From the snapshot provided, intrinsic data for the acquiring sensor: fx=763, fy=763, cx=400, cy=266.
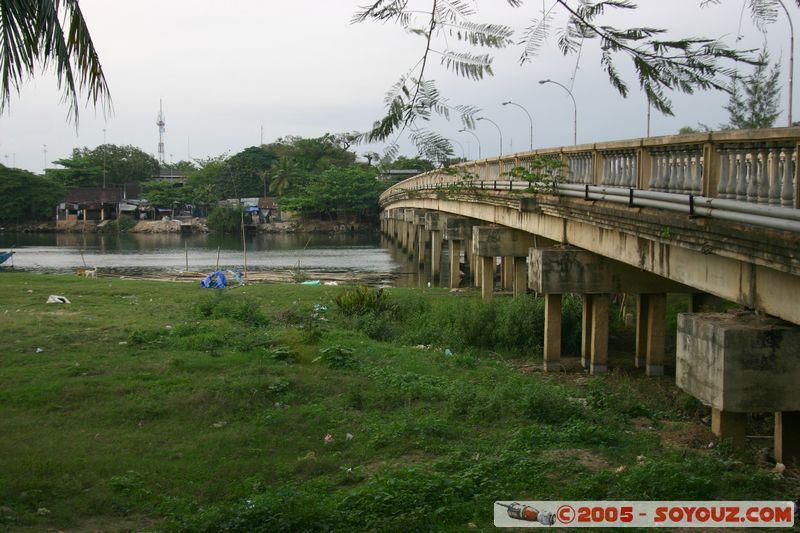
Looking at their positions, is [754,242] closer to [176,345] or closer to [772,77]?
[772,77]

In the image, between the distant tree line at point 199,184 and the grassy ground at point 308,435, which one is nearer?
the grassy ground at point 308,435

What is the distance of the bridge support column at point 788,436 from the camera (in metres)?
8.07

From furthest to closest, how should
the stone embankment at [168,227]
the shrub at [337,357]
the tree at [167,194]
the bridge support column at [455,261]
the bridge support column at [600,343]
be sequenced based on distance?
1. the tree at [167,194]
2. the stone embankment at [168,227]
3. the bridge support column at [455,261]
4. the bridge support column at [600,343]
5. the shrub at [337,357]

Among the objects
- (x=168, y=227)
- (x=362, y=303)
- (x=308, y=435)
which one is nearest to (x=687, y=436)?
(x=308, y=435)

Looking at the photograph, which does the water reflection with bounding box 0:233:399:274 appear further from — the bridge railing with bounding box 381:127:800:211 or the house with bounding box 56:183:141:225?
the bridge railing with bounding box 381:127:800:211

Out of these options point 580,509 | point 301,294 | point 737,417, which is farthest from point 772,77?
point 301,294

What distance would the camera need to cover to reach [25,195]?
8631 centimetres

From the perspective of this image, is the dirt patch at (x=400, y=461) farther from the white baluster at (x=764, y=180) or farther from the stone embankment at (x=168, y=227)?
the stone embankment at (x=168, y=227)

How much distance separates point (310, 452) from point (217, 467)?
40.5 inches

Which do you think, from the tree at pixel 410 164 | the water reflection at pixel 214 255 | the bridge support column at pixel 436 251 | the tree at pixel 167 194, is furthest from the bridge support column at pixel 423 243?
the tree at pixel 167 194

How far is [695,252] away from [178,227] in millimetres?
85591

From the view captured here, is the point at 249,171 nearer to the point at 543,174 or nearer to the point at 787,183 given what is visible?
the point at 543,174

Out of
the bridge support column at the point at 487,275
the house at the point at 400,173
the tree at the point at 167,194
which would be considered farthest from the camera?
the tree at the point at 167,194

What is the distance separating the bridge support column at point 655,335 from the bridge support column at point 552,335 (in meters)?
1.78
